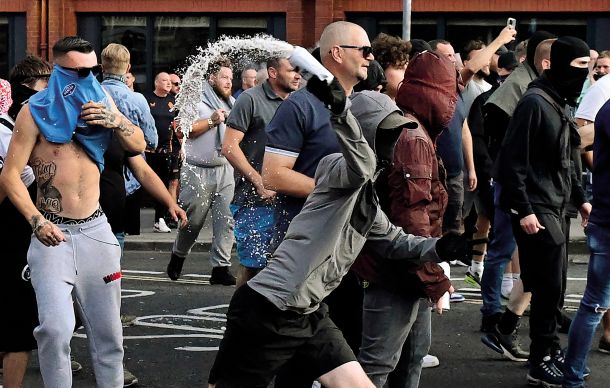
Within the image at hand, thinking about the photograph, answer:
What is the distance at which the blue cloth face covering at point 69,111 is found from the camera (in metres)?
5.97

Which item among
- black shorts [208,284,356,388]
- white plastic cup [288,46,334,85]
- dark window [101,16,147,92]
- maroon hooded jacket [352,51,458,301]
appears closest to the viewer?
white plastic cup [288,46,334,85]

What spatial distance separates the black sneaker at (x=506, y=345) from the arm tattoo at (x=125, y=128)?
2883 millimetres

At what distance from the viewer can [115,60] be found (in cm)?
864

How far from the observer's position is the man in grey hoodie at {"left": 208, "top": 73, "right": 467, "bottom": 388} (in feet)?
16.3

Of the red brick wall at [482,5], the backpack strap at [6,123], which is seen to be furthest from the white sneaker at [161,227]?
the backpack strap at [6,123]

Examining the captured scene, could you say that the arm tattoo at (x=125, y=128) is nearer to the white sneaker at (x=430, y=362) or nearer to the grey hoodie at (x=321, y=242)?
the grey hoodie at (x=321, y=242)

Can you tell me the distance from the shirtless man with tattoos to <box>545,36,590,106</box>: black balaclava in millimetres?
2673

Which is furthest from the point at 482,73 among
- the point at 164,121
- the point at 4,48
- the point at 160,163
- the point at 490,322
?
the point at 4,48

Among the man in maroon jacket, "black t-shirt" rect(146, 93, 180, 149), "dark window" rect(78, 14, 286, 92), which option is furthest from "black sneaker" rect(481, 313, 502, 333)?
"dark window" rect(78, 14, 286, 92)

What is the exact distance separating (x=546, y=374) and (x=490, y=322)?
52.3 inches

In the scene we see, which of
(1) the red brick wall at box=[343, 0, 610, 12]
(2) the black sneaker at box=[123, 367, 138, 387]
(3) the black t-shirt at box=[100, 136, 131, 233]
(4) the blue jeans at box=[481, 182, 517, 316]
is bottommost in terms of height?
(2) the black sneaker at box=[123, 367, 138, 387]

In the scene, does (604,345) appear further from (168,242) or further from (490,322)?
(168,242)

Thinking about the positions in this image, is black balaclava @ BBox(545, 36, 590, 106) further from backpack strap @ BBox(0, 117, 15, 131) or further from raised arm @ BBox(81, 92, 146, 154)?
backpack strap @ BBox(0, 117, 15, 131)

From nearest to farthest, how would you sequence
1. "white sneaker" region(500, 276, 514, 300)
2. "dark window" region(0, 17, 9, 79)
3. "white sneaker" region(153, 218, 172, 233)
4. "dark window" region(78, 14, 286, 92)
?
"white sneaker" region(500, 276, 514, 300), "white sneaker" region(153, 218, 172, 233), "dark window" region(78, 14, 286, 92), "dark window" region(0, 17, 9, 79)
